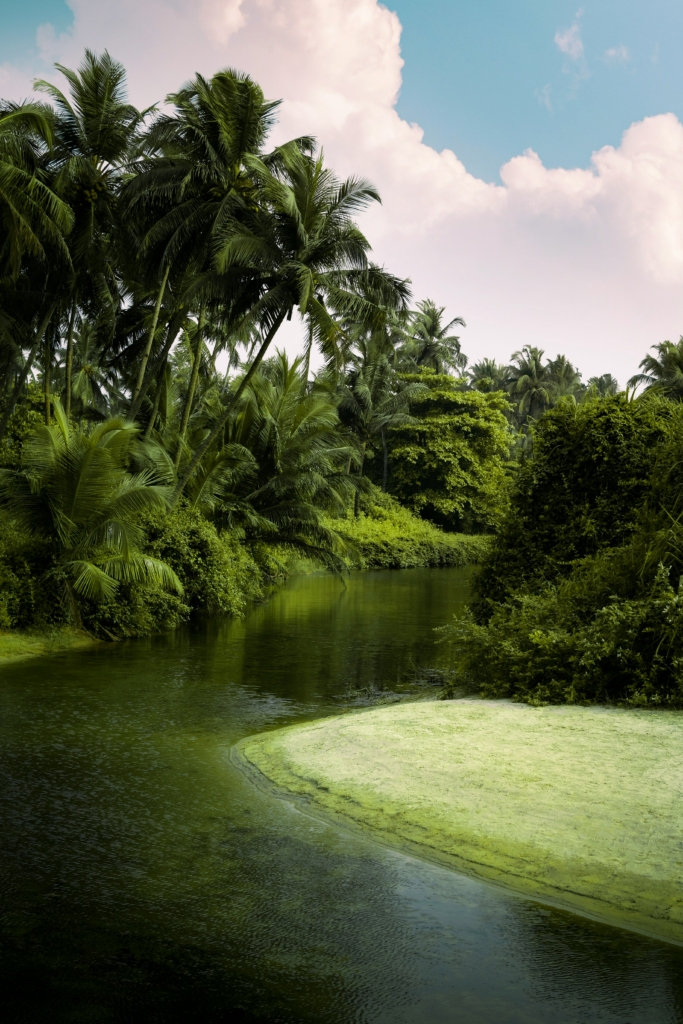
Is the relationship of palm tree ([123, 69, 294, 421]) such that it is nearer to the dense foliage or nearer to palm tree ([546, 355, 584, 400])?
the dense foliage

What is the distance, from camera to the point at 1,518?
15797 mm

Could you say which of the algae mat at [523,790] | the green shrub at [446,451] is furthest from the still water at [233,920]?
the green shrub at [446,451]

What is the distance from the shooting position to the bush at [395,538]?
42.2 metres

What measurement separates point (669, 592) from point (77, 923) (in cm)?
718

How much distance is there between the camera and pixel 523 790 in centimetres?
685

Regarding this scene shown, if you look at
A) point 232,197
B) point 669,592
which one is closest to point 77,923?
point 669,592

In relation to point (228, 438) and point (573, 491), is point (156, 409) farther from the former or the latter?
point (573, 491)

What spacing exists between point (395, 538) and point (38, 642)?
29.6 meters

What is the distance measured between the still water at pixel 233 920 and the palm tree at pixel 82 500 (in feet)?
19.6

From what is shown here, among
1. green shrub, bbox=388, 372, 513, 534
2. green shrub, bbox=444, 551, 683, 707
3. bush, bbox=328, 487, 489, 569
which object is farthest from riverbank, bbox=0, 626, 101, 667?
green shrub, bbox=388, 372, 513, 534

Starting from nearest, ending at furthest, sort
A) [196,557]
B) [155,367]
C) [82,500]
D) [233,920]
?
[233,920] < [82,500] < [196,557] < [155,367]

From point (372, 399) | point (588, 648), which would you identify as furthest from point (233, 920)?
point (372, 399)

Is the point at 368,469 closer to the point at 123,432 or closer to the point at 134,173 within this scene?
the point at 134,173

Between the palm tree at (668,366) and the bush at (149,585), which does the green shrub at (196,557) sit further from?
the palm tree at (668,366)
